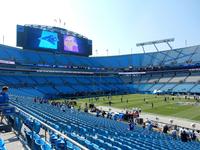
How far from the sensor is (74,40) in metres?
80.6

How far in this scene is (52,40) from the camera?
7438 centimetres

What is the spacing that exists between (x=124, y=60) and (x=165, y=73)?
652 inches

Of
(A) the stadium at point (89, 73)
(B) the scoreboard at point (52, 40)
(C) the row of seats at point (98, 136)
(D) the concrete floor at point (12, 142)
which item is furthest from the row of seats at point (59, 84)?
(D) the concrete floor at point (12, 142)

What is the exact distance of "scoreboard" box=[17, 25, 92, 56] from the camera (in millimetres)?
67875

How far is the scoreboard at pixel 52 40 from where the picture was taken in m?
67.9

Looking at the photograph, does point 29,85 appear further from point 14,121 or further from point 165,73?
point 14,121

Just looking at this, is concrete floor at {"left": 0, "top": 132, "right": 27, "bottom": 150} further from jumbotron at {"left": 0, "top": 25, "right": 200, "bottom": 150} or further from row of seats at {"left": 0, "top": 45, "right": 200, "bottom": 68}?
row of seats at {"left": 0, "top": 45, "right": 200, "bottom": 68}

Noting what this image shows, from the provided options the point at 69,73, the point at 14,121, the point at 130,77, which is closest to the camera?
the point at 14,121

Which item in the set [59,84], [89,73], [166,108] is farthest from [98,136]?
[89,73]

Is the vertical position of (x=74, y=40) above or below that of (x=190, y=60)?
above

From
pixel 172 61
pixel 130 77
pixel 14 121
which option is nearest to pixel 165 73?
pixel 172 61

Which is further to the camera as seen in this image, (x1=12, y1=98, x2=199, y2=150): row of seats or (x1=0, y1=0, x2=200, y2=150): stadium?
(x1=0, y1=0, x2=200, y2=150): stadium

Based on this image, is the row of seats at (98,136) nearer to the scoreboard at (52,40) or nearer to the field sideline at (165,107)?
the field sideline at (165,107)

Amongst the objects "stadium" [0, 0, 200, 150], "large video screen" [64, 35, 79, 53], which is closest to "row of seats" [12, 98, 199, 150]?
"stadium" [0, 0, 200, 150]
